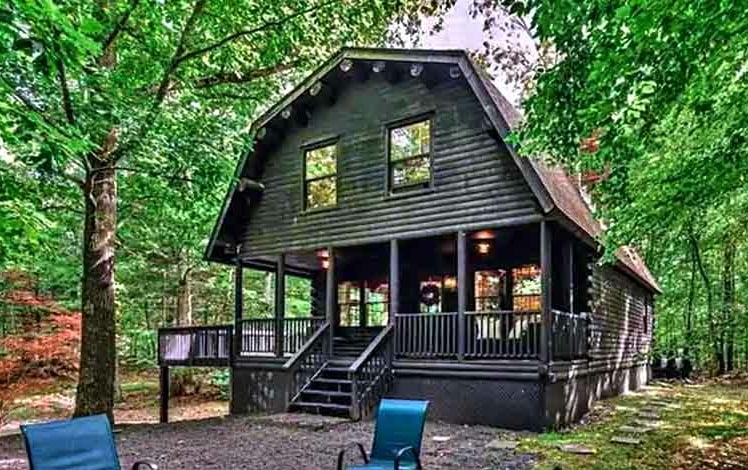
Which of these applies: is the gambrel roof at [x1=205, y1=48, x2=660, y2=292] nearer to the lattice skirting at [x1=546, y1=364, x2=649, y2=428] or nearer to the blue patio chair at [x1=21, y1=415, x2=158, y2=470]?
the lattice skirting at [x1=546, y1=364, x2=649, y2=428]

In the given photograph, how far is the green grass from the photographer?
289 inches

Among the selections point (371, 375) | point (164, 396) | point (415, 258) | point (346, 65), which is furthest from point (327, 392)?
point (346, 65)

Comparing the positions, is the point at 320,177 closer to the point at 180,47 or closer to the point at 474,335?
the point at 180,47

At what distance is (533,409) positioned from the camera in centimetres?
987

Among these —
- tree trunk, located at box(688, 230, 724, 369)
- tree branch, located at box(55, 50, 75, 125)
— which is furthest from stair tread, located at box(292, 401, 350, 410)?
tree trunk, located at box(688, 230, 724, 369)

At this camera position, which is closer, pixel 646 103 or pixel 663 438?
pixel 646 103

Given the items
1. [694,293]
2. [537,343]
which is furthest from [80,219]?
[694,293]

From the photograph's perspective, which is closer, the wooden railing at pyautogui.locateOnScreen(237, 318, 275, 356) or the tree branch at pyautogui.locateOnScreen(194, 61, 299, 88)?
the tree branch at pyautogui.locateOnScreen(194, 61, 299, 88)

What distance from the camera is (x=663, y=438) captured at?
8.98 metres

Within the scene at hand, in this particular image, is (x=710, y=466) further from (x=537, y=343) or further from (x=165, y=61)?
(x=165, y=61)

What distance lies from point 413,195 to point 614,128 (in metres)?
5.58

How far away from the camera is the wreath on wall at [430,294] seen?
46.3 feet

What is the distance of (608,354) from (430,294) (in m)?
4.47

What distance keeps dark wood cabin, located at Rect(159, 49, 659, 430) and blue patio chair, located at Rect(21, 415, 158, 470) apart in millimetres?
5912
